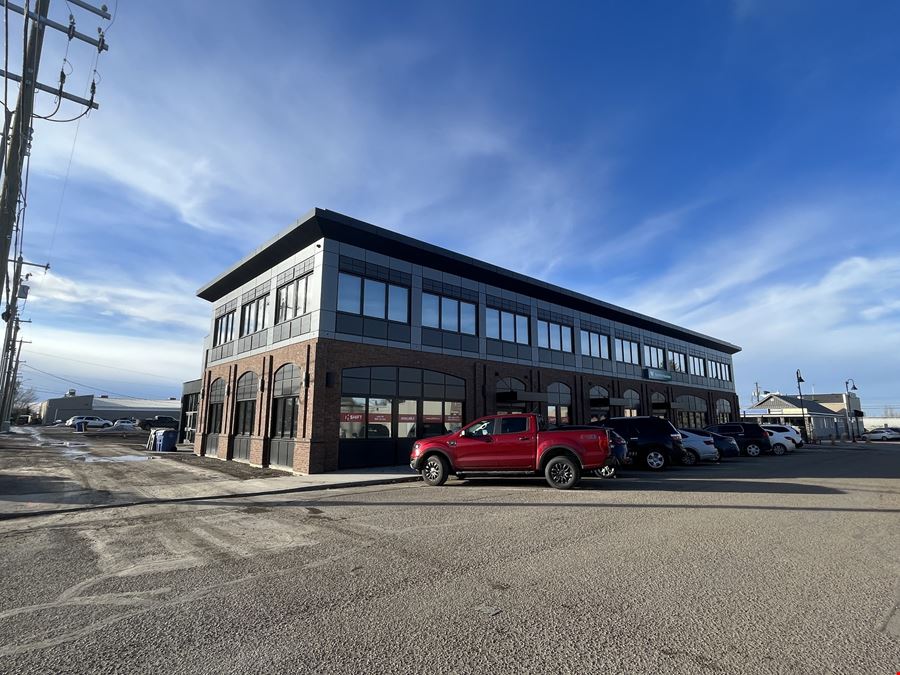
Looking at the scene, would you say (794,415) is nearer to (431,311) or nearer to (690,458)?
(690,458)

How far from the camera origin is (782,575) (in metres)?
5.50

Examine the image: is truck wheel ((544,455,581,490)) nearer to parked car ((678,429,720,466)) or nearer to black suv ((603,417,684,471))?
black suv ((603,417,684,471))

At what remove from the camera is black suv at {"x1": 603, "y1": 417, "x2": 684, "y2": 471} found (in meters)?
17.9

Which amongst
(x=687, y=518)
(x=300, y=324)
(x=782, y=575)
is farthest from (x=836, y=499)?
(x=300, y=324)

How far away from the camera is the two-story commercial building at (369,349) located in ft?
59.0

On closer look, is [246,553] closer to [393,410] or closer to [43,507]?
[43,507]

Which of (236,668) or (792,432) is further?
(792,432)

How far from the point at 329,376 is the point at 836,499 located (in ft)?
48.2

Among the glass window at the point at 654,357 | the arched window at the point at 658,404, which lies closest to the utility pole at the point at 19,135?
the arched window at the point at 658,404

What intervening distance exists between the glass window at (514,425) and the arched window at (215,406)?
17.6 metres

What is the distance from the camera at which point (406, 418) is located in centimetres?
1986

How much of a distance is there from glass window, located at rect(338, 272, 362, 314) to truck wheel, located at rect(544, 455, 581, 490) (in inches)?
386

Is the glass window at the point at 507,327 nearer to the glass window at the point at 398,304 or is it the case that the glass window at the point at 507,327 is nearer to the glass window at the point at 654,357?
the glass window at the point at 398,304

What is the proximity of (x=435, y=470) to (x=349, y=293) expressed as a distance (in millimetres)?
8129
